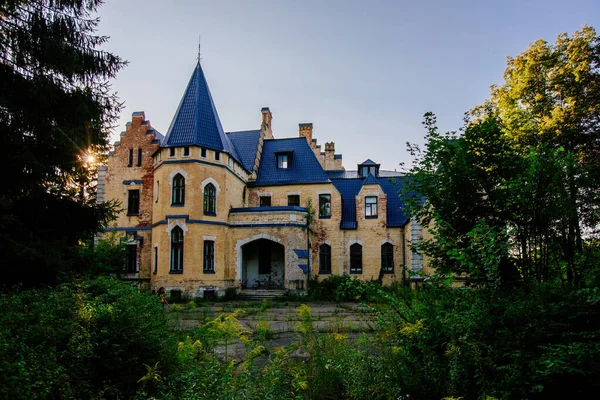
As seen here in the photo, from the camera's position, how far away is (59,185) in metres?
9.96

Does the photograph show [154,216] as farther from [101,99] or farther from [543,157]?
[543,157]

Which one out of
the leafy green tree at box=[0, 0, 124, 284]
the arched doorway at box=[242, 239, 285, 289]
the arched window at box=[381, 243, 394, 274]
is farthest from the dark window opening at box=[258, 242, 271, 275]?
the leafy green tree at box=[0, 0, 124, 284]

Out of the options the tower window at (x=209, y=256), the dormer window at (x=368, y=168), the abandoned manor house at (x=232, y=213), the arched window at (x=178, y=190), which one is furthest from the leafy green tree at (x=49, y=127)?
the dormer window at (x=368, y=168)

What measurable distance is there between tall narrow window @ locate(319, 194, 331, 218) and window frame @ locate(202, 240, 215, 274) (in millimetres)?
7649

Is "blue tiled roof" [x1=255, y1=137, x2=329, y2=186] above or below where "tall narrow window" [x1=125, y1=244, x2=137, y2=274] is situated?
above

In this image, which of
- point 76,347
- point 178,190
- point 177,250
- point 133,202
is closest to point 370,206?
point 178,190

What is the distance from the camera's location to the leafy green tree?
327 inches

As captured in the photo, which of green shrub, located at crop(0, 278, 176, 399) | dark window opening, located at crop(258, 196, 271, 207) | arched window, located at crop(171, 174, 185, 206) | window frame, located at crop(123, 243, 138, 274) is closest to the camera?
green shrub, located at crop(0, 278, 176, 399)

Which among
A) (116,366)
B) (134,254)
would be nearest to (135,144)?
(134,254)

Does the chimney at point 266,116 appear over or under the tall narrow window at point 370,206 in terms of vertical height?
over

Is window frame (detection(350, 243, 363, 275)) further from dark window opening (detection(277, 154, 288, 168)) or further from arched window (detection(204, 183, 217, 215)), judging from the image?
arched window (detection(204, 183, 217, 215))

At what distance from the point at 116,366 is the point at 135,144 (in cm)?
2208

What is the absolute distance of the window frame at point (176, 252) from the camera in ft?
68.7

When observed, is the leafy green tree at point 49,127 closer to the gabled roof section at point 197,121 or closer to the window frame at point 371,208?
the gabled roof section at point 197,121
